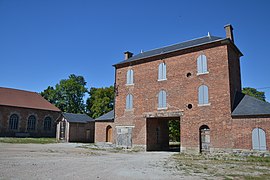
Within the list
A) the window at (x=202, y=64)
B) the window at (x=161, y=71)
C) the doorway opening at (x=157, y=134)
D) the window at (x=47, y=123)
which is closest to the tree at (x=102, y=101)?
the window at (x=47, y=123)

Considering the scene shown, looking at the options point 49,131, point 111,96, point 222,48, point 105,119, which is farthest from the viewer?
point 111,96

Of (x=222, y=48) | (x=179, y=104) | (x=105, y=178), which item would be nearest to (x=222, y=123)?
(x=179, y=104)

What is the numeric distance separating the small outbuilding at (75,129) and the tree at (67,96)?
54.2ft

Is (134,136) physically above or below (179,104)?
below

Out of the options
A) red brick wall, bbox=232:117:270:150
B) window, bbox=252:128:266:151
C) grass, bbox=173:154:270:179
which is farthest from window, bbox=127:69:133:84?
window, bbox=252:128:266:151

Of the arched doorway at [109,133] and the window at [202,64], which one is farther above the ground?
the window at [202,64]

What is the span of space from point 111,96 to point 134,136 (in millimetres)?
26470

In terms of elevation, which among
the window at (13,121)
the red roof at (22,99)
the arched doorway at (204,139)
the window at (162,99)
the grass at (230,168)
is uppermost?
the red roof at (22,99)

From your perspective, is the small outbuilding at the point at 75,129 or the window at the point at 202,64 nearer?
the window at the point at 202,64

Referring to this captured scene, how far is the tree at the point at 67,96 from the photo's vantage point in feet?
172

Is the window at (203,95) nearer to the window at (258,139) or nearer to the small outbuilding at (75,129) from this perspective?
the window at (258,139)

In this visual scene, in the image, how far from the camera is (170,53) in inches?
810

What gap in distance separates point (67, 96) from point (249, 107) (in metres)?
43.4

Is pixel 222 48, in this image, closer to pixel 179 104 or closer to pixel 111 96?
pixel 179 104
